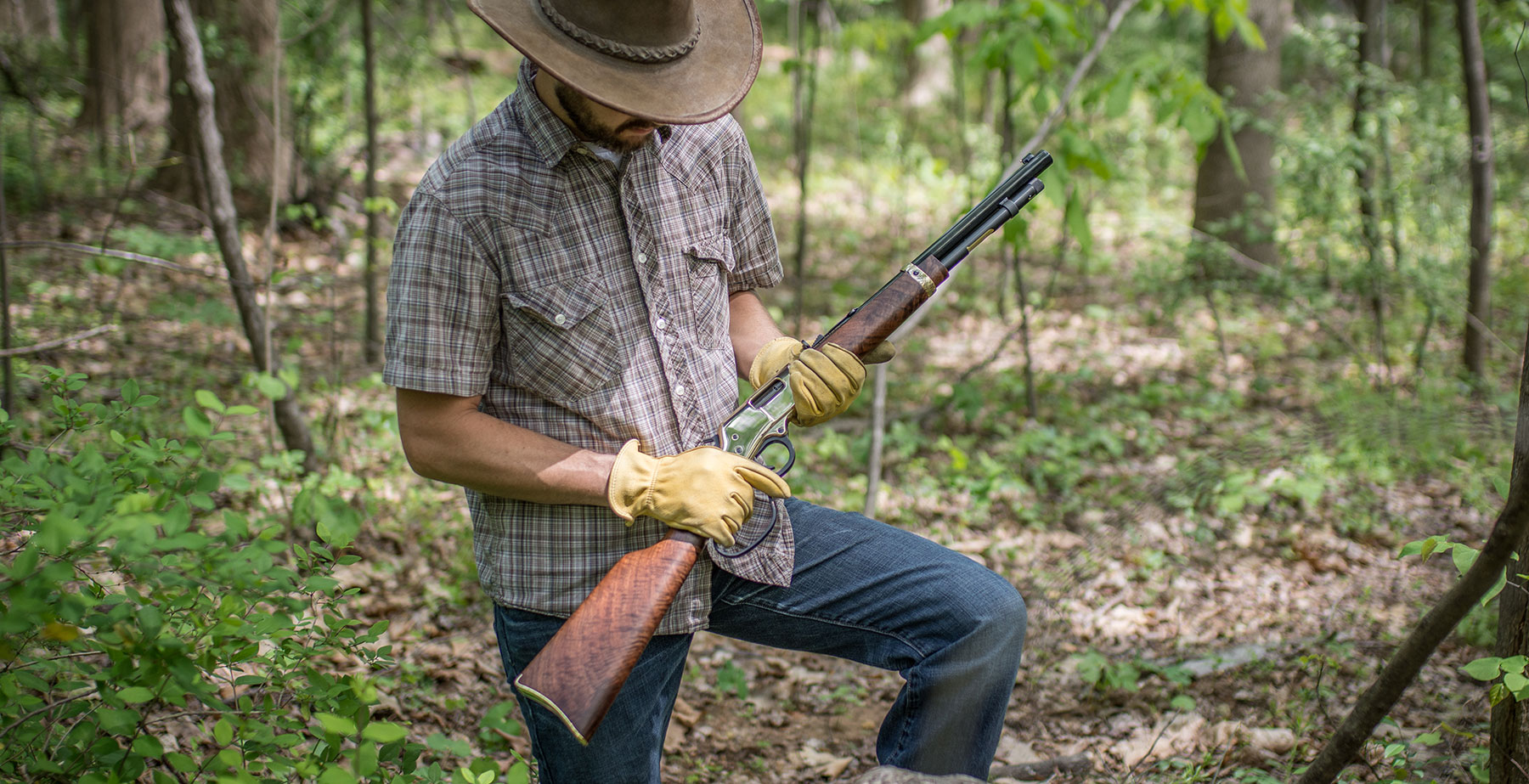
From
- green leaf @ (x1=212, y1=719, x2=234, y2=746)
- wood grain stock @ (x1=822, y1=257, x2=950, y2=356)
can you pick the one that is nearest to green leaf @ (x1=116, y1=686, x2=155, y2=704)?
green leaf @ (x1=212, y1=719, x2=234, y2=746)

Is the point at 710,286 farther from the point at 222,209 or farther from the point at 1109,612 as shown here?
the point at 222,209

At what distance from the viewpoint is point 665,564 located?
2.21 m

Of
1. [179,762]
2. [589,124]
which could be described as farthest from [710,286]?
[179,762]

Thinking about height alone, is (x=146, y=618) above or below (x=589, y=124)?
below

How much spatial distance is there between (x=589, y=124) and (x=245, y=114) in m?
6.76

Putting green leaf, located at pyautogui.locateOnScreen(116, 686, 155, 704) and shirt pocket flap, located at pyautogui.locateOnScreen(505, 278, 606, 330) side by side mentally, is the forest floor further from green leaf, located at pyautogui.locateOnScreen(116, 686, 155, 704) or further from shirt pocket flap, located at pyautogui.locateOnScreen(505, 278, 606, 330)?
shirt pocket flap, located at pyautogui.locateOnScreen(505, 278, 606, 330)

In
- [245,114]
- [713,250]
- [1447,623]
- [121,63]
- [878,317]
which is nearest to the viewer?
[1447,623]

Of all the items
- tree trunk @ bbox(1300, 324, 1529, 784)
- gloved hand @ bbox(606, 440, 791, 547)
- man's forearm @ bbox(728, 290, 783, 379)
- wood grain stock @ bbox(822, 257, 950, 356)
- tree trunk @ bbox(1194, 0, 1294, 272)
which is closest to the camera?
tree trunk @ bbox(1300, 324, 1529, 784)

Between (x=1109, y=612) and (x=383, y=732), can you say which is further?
(x=1109, y=612)

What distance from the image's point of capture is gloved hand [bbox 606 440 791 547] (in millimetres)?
2215

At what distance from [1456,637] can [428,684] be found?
3.97 metres

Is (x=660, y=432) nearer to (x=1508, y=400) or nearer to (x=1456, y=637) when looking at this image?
(x=1456, y=637)

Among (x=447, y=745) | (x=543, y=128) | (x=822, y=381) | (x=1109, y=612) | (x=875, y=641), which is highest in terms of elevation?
(x=543, y=128)

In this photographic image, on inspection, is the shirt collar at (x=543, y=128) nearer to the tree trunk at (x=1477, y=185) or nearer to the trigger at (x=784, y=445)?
the trigger at (x=784, y=445)
